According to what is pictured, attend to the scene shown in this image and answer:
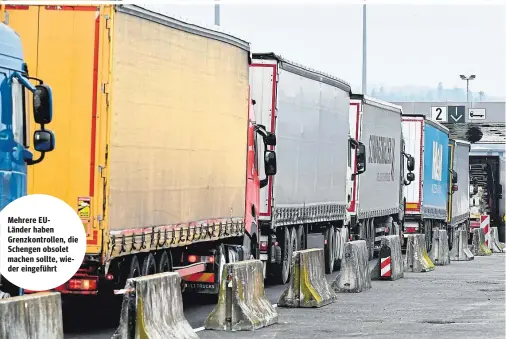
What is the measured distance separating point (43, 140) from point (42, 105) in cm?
34

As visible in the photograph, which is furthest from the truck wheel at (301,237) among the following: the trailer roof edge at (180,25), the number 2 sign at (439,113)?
the number 2 sign at (439,113)

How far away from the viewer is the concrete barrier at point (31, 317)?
37.0 feet

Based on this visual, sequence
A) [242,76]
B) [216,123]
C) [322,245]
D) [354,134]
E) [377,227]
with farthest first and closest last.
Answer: [377,227]
[354,134]
[322,245]
[242,76]
[216,123]

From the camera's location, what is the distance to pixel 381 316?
20.4m

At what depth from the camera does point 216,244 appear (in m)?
21.4

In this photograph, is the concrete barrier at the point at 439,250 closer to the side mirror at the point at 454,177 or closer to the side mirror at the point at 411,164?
the side mirror at the point at 411,164

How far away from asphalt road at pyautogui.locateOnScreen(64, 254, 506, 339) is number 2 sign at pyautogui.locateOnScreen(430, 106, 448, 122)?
44.1m

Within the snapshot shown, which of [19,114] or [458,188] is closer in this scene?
[19,114]

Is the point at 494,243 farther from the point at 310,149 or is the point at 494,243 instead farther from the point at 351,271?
the point at 351,271

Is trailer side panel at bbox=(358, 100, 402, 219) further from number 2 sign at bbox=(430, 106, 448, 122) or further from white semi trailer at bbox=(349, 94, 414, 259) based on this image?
number 2 sign at bbox=(430, 106, 448, 122)

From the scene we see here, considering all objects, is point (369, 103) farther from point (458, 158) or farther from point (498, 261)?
point (458, 158)

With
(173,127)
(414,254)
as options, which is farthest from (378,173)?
(173,127)

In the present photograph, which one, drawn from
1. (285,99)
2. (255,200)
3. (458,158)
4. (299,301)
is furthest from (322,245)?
(458,158)

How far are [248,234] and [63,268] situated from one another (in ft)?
37.7
